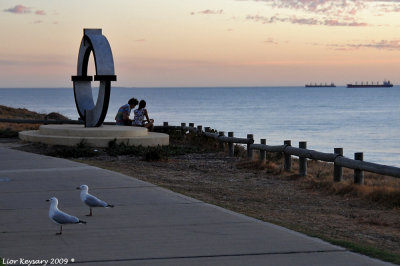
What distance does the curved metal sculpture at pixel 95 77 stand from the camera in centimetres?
2323

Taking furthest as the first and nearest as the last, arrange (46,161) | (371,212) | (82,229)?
1. (46,161)
2. (371,212)
3. (82,229)

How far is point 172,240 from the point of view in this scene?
8.52 m

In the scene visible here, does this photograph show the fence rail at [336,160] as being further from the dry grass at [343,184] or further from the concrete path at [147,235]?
the concrete path at [147,235]

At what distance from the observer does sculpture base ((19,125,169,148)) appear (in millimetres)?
22359

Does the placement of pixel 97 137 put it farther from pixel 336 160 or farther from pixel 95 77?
pixel 336 160

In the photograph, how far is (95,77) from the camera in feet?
76.1

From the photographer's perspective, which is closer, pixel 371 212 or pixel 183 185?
pixel 371 212

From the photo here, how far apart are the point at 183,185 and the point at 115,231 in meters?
5.78

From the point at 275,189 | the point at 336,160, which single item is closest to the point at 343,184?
the point at 336,160

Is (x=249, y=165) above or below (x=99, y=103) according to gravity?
below

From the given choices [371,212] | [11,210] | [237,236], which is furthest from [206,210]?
[371,212]

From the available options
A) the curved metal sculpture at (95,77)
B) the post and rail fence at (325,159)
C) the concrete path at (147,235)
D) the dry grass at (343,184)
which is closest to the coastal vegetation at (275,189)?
the dry grass at (343,184)

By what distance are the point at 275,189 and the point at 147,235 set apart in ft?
22.8

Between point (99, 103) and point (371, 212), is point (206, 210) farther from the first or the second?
point (99, 103)
